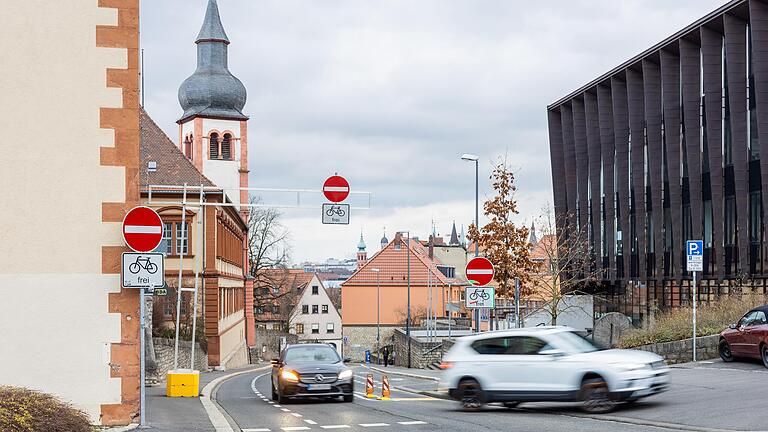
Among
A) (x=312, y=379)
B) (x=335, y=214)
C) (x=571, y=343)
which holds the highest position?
(x=335, y=214)

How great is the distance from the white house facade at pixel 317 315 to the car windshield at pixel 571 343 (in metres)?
115

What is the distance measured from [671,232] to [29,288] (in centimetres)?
4478

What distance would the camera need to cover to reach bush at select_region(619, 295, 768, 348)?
100 feet

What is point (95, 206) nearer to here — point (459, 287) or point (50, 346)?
point (50, 346)

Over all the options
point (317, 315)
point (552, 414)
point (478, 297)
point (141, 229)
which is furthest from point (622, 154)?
point (317, 315)

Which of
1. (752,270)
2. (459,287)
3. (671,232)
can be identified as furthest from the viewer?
(459,287)

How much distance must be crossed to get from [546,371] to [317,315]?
4651 inches

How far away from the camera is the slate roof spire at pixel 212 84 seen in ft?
283

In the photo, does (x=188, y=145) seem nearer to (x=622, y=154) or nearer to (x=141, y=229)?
(x=622, y=154)

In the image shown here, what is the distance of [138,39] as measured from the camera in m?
15.1

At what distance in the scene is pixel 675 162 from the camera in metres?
53.8

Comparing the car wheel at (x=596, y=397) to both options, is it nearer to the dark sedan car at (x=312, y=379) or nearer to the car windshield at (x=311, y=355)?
the dark sedan car at (x=312, y=379)

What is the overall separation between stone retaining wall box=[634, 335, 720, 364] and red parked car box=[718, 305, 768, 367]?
2037mm

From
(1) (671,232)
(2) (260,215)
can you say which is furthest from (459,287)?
(1) (671,232)
